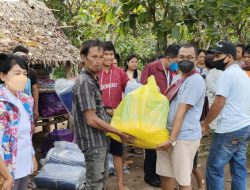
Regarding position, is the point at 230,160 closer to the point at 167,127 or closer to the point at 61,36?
the point at 167,127

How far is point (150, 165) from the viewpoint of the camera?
15.0 ft

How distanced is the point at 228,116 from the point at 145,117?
0.89m

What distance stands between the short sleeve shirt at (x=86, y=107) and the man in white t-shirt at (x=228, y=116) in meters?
1.09

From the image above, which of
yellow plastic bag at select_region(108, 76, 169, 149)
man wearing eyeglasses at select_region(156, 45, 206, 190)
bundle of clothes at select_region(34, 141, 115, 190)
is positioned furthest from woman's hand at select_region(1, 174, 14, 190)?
bundle of clothes at select_region(34, 141, 115, 190)

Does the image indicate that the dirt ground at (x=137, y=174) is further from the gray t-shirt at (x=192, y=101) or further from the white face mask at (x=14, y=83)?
the white face mask at (x=14, y=83)

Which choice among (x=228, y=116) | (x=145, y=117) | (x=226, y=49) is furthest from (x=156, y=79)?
(x=145, y=117)

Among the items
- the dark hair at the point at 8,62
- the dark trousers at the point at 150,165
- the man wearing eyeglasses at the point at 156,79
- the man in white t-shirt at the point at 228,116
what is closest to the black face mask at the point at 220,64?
the man in white t-shirt at the point at 228,116

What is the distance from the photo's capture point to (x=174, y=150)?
3.14 meters

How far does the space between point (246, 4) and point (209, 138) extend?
274cm

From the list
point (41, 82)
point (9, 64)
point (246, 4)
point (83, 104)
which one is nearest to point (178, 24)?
point (246, 4)

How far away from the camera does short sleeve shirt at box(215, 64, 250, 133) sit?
326 cm

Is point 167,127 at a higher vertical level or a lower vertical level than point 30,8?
lower

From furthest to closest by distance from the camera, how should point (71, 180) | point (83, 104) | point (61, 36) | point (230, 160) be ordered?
point (61, 36) < point (71, 180) < point (230, 160) < point (83, 104)

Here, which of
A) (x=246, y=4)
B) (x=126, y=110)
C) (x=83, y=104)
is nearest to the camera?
(x=83, y=104)
